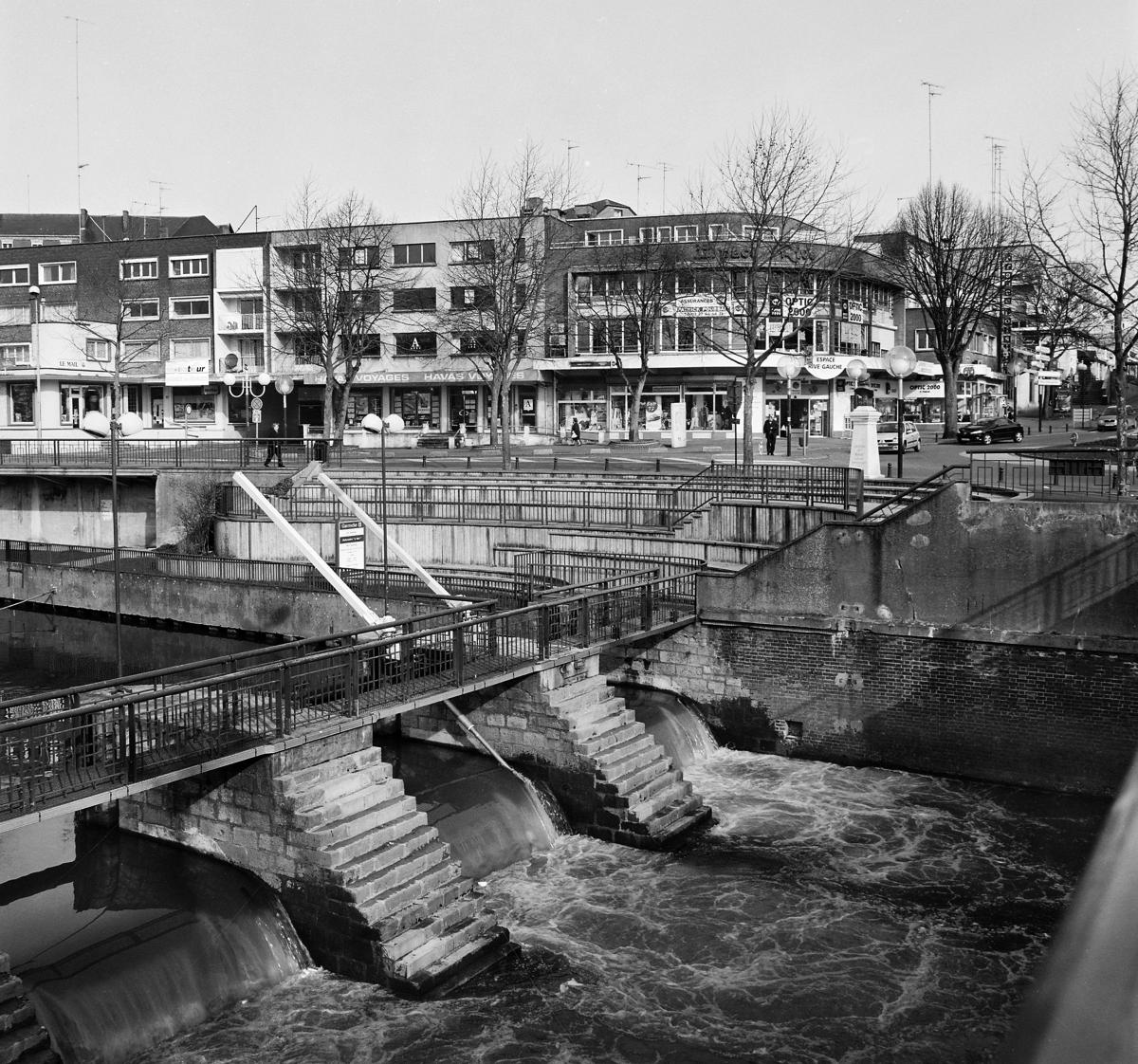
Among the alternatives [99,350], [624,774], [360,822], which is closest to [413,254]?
[99,350]

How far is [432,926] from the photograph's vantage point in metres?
12.5

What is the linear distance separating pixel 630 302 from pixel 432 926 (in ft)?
138

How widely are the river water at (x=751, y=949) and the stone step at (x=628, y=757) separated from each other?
1024mm

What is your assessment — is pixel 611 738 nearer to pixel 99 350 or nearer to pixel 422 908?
→ pixel 422 908

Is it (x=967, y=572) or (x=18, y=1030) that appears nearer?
(x=18, y=1030)

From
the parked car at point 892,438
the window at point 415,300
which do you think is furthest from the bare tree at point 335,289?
the parked car at point 892,438

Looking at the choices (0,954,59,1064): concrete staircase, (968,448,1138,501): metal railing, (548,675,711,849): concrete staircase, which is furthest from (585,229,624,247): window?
(0,954,59,1064): concrete staircase

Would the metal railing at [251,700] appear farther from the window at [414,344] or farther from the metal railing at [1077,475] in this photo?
the window at [414,344]

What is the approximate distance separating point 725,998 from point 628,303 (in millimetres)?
42446

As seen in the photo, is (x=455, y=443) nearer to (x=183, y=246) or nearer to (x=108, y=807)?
(x=183, y=246)

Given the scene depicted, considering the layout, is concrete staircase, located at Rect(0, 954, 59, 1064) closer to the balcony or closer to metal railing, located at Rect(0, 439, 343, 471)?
metal railing, located at Rect(0, 439, 343, 471)

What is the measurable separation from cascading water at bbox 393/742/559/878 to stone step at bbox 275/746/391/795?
1540mm

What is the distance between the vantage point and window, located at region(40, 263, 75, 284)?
6041cm

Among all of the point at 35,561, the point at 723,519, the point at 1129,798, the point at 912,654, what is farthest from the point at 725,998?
the point at 35,561
